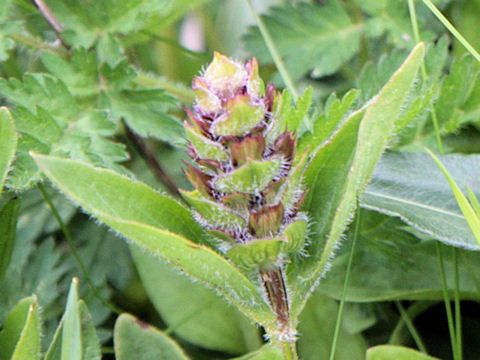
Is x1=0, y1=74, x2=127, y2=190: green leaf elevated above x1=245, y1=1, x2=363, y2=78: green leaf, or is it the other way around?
x1=245, y1=1, x2=363, y2=78: green leaf

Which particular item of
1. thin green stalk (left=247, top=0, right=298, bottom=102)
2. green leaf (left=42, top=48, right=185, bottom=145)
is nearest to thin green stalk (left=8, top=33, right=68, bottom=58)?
green leaf (left=42, top=48, right=185, bottom=145)

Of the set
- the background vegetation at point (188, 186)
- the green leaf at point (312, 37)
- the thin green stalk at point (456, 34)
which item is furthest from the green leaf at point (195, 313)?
the thin green stalk at point (456, 34)

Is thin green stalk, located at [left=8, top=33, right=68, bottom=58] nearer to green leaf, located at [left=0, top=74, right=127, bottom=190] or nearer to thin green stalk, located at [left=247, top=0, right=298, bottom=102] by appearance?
green leaf, located at [left=0, top=74, right=127, bottom=190]

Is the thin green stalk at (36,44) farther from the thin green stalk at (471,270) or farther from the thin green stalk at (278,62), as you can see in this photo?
the thin green stalk at (471,270)

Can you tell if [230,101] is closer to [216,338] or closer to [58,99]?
[58,99]

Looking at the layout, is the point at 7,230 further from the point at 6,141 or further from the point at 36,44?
the point at 36,44
